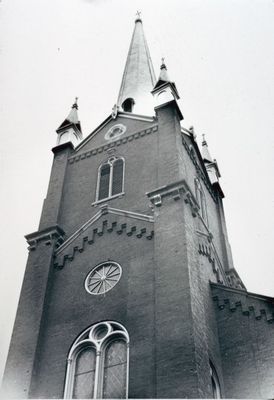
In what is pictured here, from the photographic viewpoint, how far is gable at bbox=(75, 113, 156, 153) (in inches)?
930

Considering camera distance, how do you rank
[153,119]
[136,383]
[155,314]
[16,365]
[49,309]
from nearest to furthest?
[136,383] < [155,314] < [16,365] < [49,309] < [153,119]

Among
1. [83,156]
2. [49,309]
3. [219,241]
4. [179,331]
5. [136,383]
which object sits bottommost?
[136,383]

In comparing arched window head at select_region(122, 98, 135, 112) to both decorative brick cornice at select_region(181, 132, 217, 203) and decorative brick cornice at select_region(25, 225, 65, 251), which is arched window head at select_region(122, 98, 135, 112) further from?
decorative brick cornice at select_region(25, 225, 65, 251)

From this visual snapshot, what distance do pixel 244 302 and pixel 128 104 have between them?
14.7 meters

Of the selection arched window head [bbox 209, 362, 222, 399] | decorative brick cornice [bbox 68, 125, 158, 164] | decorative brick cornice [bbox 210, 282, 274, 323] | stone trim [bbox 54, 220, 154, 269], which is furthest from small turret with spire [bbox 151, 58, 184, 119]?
arched window head [bbox 209, 362, 222, 399]

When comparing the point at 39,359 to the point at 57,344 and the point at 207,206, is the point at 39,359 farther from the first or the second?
the point at 207,206

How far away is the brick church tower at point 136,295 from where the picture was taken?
14781mm

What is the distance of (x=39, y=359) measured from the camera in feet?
53.9

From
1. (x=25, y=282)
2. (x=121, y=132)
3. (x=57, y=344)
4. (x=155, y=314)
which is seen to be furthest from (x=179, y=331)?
(x=121, y=132)

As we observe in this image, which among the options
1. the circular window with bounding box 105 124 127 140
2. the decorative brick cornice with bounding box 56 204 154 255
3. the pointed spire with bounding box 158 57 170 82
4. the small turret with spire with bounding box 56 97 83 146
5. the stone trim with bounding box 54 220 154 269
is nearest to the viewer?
the stone trim with bounding box 54 220 154 269

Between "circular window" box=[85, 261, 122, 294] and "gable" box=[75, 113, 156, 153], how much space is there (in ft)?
23.4

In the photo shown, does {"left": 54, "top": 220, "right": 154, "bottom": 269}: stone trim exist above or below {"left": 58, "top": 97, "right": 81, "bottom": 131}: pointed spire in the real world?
below

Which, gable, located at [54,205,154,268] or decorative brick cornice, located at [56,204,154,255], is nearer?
gable, located at [54,205,154,268]

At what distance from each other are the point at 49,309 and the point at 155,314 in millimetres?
4142
